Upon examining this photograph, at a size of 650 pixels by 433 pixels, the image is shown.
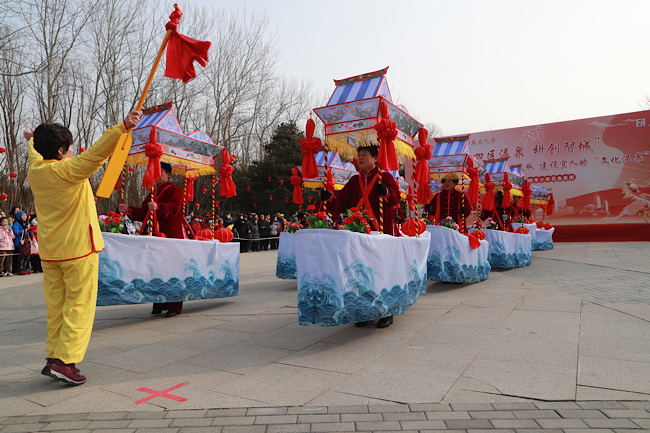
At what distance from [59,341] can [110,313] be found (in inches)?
126

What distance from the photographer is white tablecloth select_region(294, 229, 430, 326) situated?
388cm

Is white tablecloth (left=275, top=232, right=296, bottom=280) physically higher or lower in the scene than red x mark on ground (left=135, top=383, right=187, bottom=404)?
higher

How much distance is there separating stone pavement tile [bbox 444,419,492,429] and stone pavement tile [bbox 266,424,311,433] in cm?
78

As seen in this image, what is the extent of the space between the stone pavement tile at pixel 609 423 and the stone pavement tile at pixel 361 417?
1127 mm

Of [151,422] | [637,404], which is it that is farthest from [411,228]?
[151,422]

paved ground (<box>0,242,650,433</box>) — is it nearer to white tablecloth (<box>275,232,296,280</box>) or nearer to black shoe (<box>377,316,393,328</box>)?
black shoe (<box>377,316,393,328</box>)

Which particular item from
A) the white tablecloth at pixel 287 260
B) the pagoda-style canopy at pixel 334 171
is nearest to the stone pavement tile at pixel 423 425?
the white tablecloth at pixel 287 260

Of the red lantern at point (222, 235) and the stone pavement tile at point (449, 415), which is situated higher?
the red lantern at point (222, 235)

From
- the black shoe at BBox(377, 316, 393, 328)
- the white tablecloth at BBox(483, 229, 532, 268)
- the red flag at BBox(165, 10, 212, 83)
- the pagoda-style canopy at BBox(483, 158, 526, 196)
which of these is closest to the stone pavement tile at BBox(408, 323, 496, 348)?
the black shoe at BBox(377, 316, 393, 328)

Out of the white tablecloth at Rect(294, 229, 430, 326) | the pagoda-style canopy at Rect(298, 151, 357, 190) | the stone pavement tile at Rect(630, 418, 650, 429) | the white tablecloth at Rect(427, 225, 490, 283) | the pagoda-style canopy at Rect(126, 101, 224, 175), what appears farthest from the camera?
the pagoda-style canopy at Rect(298, 151, 357, 190)

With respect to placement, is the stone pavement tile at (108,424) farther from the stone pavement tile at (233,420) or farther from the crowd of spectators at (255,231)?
the crowd of spectators at (255,231)

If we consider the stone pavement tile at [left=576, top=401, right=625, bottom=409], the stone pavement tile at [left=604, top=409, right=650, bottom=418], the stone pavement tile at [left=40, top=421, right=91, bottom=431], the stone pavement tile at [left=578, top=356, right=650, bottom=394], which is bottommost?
the stone pavement tile at [left=40, top=421, right=91, bottom=431]

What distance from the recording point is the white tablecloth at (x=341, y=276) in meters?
3.88

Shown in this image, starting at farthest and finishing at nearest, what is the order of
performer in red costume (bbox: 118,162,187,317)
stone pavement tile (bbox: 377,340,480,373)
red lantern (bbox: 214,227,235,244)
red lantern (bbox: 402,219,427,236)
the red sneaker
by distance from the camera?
1. red lantern (bbox: 214,227,235,244)
2. performer in red costume (bbox: 118,162,187,317)
3. red lantern (bbox: 402,219,427,236)
4. stone pavement tile (bbox: 377,340,480,373)
5. the red sneaker
